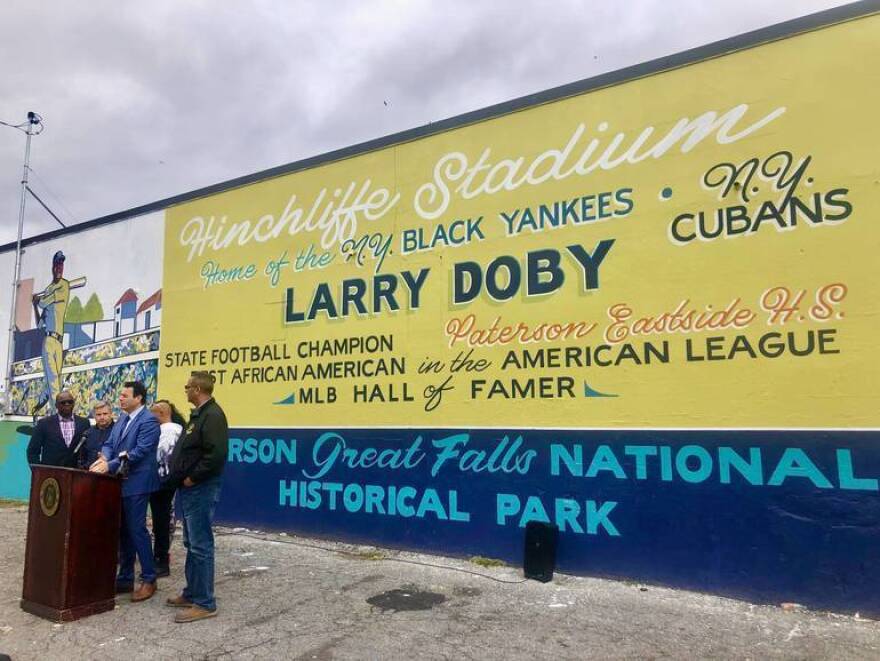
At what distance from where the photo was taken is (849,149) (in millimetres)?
6031

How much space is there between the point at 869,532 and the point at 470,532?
3.80 meters

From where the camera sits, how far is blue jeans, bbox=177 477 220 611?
18.0 feet

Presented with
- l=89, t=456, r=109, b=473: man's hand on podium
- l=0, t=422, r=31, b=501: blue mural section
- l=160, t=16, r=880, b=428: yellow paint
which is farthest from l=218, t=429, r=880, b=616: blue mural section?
l=0, t=422, r=31, b=501: blue mural section

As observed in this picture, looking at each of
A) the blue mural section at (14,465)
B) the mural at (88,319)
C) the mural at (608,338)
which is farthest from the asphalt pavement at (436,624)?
the blue mural section at (14,465)

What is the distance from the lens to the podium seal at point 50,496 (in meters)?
5.66

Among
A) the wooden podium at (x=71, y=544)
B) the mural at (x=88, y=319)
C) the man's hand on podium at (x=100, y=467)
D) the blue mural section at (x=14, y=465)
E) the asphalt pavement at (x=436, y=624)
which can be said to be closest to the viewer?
the asphalt pavement at (x=436, y=624)

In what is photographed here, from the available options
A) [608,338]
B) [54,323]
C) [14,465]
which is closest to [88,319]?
[54,323]

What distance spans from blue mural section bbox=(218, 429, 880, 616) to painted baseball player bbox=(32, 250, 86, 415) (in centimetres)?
649

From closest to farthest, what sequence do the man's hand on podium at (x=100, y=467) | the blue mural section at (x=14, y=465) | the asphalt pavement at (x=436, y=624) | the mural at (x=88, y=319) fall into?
the asphalt pavement at (x=436, y=624) < the man's hand on podium at (x=100, y=467) < the mural at (x=88, y=319) < the blue mural section at (x=14, y=465)

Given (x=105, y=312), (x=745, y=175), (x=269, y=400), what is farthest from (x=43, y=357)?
(x=745, y=175)

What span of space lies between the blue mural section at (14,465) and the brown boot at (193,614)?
28.2 feet

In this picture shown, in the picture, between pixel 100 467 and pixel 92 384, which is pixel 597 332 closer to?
pixel 100 467

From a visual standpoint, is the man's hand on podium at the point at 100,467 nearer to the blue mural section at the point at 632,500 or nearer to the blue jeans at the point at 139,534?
the blue jeans at the point at 139,534

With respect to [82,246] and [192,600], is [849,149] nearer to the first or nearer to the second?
[192,600]
